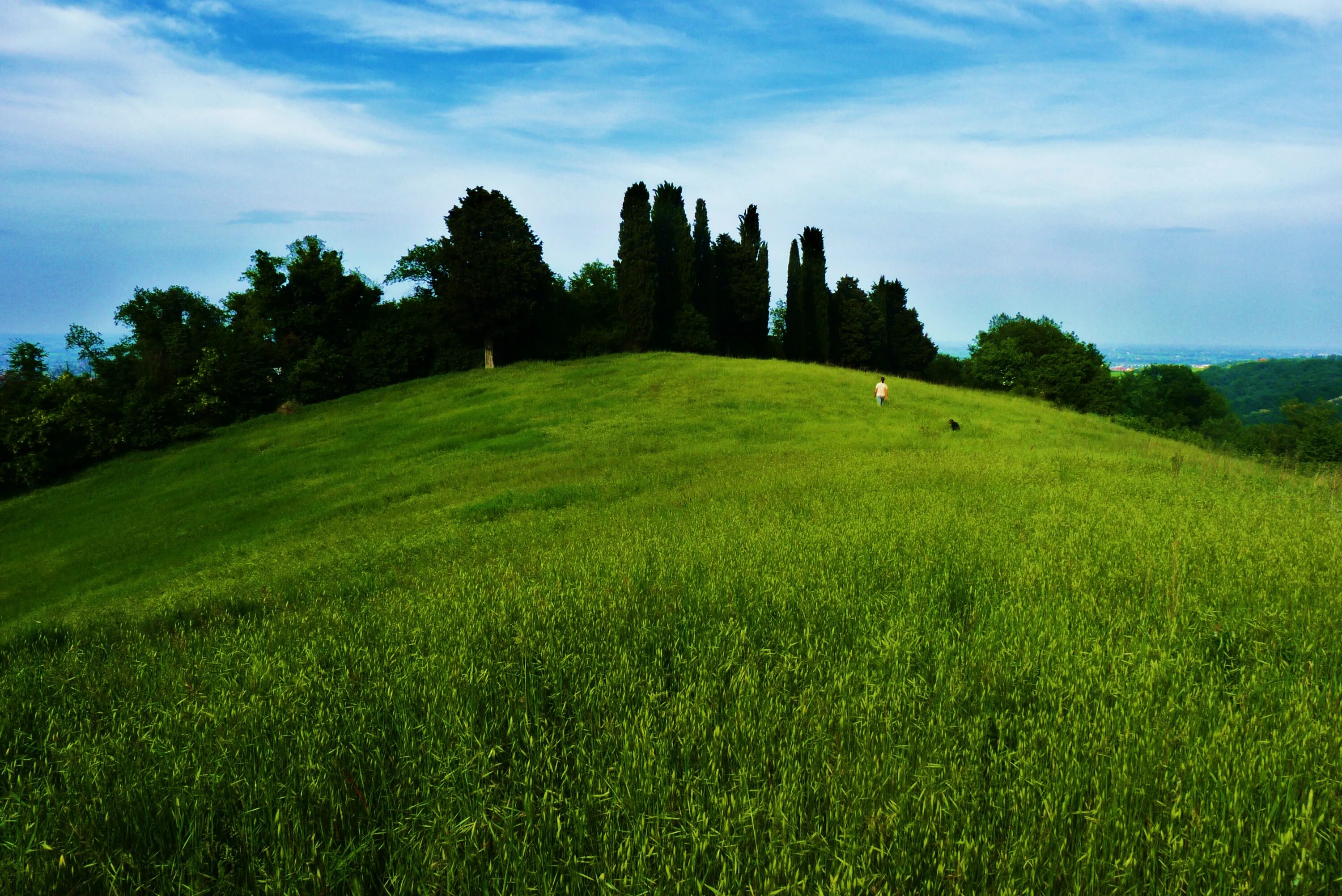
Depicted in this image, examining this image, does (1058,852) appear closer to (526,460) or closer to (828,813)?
(828,813)

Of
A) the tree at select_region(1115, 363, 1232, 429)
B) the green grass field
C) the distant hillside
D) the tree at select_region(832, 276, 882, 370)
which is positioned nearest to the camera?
the green grass field

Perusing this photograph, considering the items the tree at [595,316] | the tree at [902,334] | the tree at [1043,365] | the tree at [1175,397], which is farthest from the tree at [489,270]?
the tree at [1175,397]

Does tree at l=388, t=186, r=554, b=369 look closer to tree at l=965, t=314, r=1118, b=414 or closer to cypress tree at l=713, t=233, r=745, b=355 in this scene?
cypress tree at l=713, t=233, r=745, b=355

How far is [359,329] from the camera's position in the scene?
4766 cm

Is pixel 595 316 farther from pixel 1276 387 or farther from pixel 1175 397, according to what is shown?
pixel 1276 387

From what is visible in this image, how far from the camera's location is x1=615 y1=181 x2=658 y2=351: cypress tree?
158ft

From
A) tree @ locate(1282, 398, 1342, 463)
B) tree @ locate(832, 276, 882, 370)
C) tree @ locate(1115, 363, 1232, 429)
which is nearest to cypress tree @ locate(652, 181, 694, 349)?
tree @ locate(832, 276, 882, 370)

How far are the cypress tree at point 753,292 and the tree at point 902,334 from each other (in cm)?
2173

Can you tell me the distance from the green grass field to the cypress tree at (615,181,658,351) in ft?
132

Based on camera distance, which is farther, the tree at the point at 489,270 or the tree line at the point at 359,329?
the tree at the point at 489,270

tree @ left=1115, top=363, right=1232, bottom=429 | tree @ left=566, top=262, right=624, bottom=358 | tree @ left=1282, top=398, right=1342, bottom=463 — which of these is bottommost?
tree @ left=1282, top=398, right=1342, bottom=463

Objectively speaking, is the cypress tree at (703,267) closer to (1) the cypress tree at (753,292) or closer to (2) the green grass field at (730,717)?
(1) the cypress tree at (753,292)

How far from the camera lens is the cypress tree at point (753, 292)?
192 ft

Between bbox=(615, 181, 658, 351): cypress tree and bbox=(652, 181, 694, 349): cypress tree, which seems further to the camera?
bbox=(652, 181, 694, 349): cypress tree
